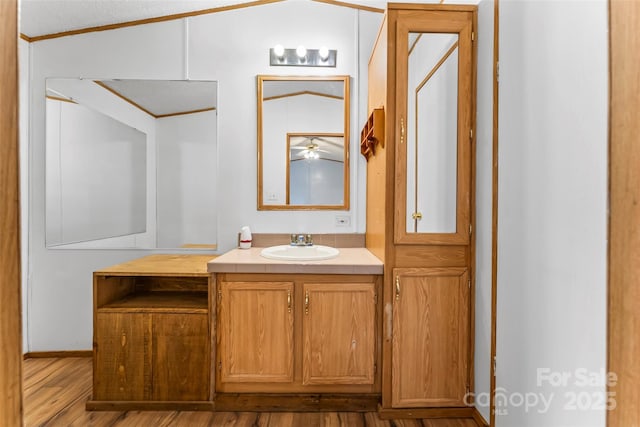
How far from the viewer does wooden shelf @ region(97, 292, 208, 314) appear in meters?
1.99

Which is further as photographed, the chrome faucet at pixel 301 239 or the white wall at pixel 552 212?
the chrome faucet at pixel 301 239

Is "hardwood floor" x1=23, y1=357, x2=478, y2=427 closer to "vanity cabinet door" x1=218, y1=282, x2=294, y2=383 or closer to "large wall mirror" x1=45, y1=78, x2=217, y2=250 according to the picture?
"vanity cabinet door" x1=218, y1=282, x2=294, y2=383

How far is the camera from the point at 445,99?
1.95 m

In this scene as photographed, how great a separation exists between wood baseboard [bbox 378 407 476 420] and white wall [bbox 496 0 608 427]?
0.26m

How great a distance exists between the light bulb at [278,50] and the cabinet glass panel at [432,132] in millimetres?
1002

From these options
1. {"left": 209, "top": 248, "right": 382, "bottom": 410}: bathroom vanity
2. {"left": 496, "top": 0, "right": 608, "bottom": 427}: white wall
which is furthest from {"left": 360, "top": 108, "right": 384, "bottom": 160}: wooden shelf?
{"left": 209, "top": 248, "right": 382, "bottom": 410}: bathroom vanity

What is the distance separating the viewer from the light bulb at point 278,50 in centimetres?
252

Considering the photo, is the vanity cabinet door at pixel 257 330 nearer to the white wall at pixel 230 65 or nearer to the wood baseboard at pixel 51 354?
the white wall at pixel 230 65

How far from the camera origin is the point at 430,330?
1.90 m

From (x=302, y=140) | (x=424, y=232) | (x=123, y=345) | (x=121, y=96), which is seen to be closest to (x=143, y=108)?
(x=121, y=96)

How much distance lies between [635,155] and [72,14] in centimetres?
304

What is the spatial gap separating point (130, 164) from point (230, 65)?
1.01 meters

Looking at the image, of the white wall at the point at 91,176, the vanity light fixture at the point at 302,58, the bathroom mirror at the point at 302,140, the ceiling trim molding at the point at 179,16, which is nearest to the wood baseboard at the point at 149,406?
the white wall at the point at 91,176

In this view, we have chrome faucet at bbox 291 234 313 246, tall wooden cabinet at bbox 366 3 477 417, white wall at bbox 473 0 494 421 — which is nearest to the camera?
white wall at bbox 473 0 494 421
